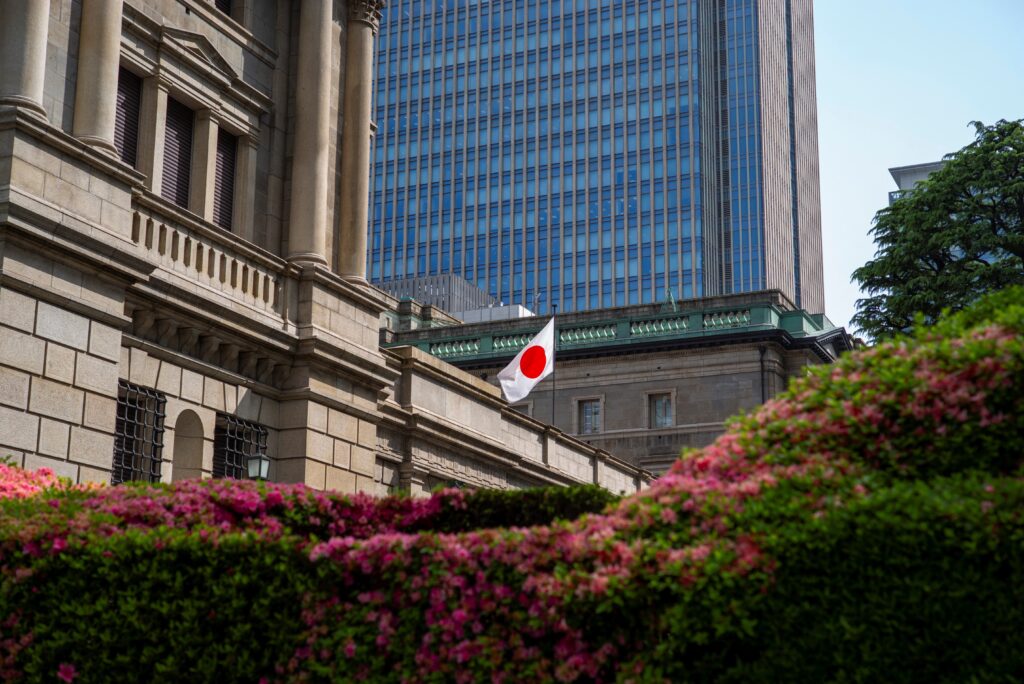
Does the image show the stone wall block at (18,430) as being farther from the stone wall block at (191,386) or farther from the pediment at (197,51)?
the pediment at (197,51)

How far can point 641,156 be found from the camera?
14225cm

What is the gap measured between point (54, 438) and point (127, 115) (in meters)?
7.05

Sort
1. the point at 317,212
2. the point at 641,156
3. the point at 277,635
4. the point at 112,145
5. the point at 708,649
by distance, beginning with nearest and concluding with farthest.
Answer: the point at 708,649, the point at 277,635, the point at 112,145, the point at 317,212, the point at 641,156

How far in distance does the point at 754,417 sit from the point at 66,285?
471 inches

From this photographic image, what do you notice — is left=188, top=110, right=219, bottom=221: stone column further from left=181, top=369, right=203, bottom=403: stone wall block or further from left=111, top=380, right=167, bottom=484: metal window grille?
left=111, top=380, right=167, bottom=484: metal window grille

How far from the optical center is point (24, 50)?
61.4ft

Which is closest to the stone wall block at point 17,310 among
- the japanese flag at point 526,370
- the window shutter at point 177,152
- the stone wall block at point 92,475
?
the stone wall block at point 92,475

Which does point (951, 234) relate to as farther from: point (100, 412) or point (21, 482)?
point (21, 482)

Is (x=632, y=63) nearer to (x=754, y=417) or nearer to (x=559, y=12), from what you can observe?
(x=559, y=12)

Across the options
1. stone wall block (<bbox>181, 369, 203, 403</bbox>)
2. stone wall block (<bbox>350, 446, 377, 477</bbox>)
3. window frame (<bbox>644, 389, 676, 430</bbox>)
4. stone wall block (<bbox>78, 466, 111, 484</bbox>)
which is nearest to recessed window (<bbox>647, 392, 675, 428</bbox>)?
window frame (<bbox>644, 389, 676, 430</bbox>)

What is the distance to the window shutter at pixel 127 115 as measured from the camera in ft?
73.3

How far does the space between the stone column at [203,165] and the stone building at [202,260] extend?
40mm

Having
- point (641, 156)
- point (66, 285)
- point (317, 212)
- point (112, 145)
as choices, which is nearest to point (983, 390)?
point (66, 285)

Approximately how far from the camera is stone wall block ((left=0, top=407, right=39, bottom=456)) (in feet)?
56.0
